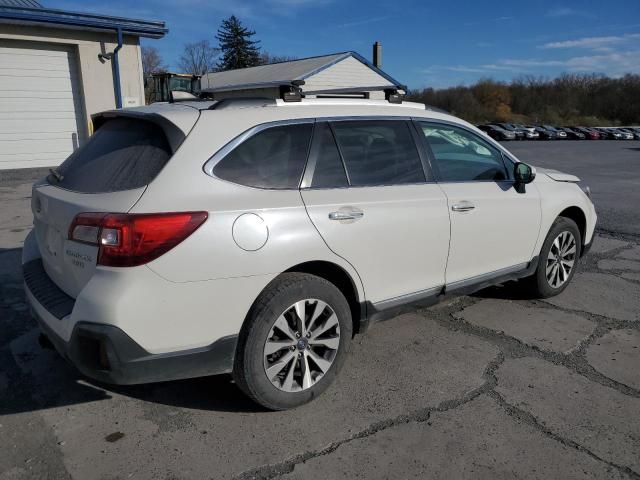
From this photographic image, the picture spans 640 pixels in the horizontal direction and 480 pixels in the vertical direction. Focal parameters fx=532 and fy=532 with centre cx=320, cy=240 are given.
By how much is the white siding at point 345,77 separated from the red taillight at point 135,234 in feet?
81.5

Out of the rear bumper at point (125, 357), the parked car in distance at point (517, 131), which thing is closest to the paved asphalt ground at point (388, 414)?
the rear bumper at point (125, 357)

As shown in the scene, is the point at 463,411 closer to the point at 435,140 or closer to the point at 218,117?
the point at 435,140

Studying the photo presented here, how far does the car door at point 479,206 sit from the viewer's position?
379 cm

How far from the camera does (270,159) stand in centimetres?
298

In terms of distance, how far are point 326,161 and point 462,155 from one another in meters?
1.39

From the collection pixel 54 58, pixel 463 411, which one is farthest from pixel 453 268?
pixel 54 58

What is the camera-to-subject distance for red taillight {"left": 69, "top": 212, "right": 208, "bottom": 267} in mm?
2457

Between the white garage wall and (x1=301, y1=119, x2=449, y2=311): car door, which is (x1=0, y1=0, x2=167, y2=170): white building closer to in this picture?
the white garage wall

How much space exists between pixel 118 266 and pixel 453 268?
7.64 feet

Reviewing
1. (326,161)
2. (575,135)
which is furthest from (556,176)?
(575,135)

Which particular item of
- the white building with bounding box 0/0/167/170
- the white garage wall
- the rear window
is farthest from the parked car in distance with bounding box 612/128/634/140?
the rear window

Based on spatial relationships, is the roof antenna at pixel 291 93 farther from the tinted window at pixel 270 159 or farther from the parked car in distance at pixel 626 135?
the parked car in distance at pixel 626 135

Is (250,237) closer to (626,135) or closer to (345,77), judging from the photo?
(345,77)

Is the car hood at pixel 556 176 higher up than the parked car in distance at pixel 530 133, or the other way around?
the car hood at pixel 556 176
